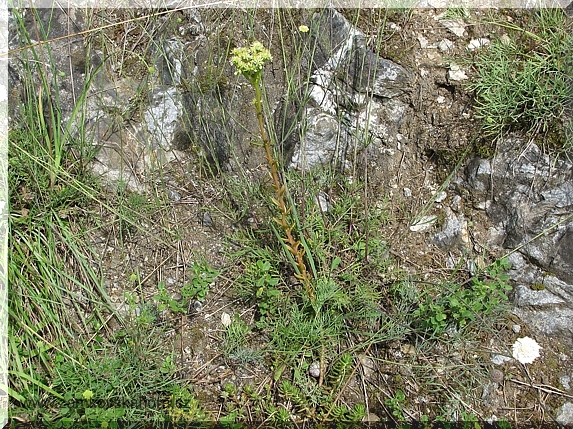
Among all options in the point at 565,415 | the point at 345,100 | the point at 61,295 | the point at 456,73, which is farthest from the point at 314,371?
the point at 456,73

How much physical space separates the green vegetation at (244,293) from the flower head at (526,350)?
13 centimetres

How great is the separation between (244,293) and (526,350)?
3.95 ft

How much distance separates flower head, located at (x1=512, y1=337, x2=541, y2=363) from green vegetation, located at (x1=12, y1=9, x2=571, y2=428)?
0.41 feet

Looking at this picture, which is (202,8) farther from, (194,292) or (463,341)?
(463,341)

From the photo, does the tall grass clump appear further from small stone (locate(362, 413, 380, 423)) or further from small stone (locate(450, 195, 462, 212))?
small stone (locate(450, 195, 462, 212))

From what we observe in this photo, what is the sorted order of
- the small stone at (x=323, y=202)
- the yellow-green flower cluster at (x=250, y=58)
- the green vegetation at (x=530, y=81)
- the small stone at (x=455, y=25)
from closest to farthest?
the yellow-green flower cluster at (x=250, y=58) < the green vegetation at (x=530, y=81) < the small stone at (x=323, y=202) < the small stone at (x=455, y=25)

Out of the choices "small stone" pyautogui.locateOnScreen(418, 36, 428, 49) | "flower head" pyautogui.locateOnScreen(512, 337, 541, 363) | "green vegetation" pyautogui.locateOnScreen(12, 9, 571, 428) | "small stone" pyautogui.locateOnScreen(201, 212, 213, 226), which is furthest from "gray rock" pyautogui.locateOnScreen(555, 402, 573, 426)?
"small stone" pyautogui.locateOnScreen(418, 36, 428, 49)

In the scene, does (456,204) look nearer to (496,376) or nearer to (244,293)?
(496,376)

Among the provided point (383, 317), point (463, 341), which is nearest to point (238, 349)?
point (383, 317)

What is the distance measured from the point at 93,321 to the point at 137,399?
1.33 feet

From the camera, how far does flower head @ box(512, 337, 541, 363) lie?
223cm

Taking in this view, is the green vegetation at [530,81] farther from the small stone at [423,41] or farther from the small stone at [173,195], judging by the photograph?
the small stone at [173,195]

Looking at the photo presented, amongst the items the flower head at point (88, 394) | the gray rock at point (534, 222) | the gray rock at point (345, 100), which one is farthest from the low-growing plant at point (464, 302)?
the flower head at point (88, 394)

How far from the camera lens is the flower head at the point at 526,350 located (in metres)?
2.23
